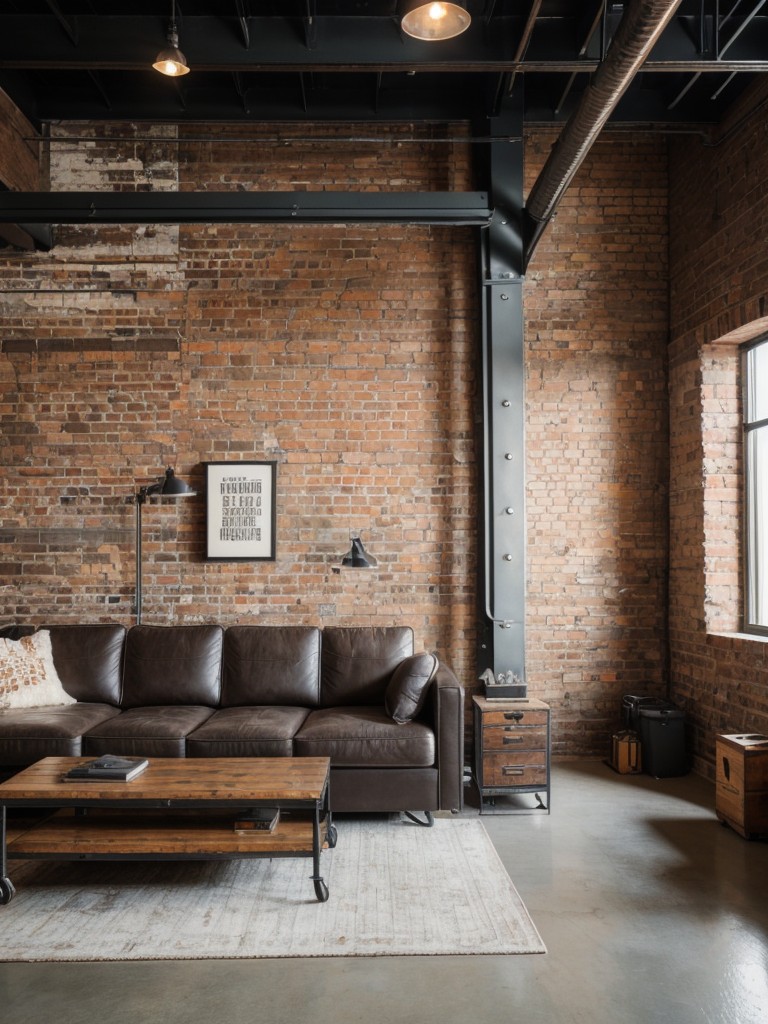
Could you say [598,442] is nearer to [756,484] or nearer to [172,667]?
[756,484]

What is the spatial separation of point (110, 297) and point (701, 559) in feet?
15.4

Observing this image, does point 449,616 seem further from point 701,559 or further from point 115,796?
point 115,796

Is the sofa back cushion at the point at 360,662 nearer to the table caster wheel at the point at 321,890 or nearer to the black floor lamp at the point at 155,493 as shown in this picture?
the black floor lamp at the point at 155,493

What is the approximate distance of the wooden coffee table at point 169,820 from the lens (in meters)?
3.44

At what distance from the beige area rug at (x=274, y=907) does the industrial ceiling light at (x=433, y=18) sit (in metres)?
3.58

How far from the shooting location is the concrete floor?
8.70 feet

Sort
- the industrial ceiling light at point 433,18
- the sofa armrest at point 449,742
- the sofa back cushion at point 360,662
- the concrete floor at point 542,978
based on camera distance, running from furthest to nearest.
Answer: the sofa back cushion at point 360,662 → the sofa armrest at point 449,742 → the industrial ceiling light at point 433,18 → the concrete floor at point 542,978

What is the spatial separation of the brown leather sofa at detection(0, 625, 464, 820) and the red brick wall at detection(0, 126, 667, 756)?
0.50m

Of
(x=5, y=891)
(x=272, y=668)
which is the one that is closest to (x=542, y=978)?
(x=5, y=891)

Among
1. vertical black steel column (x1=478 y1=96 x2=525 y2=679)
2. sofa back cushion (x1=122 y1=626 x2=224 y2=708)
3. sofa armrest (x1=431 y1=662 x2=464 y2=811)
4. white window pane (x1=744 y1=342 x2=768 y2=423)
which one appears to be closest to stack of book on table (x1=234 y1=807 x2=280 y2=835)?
sofa armrest (x1=431 y1=662 x2=464 y2=811)

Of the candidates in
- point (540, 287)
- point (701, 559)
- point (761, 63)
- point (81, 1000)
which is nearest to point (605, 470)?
point (701, 559)

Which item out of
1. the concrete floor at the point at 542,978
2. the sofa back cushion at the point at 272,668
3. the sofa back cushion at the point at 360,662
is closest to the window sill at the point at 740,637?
the concrete floor at the point at 542,978

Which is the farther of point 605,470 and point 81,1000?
point 605,470

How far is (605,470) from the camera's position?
6023mm
